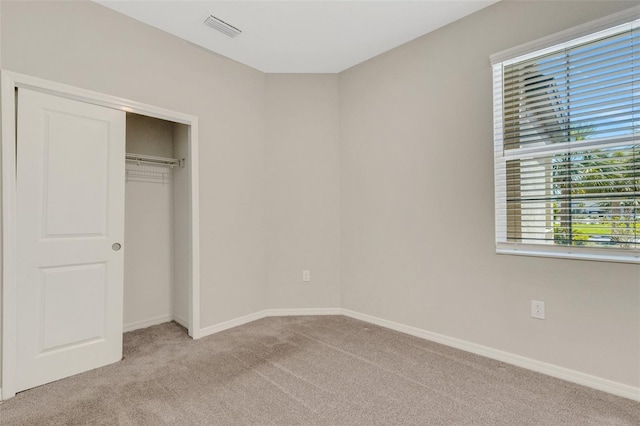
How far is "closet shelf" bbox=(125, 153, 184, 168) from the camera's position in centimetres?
327

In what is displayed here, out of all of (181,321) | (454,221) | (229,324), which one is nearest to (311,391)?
(229,324)

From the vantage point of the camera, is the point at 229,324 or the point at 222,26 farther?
the point at 229,324

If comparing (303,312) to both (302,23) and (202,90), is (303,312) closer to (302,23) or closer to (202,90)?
(202,90)

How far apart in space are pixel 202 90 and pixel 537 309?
137 inches

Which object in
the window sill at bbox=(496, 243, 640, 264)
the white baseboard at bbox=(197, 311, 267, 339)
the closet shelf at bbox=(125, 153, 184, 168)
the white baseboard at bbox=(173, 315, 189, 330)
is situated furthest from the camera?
the white baseboard at bbox=(173, 315, 189, 330)

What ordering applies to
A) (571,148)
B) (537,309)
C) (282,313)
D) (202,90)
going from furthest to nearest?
(282,313)
(202,90)
(537,309)
(571,148)

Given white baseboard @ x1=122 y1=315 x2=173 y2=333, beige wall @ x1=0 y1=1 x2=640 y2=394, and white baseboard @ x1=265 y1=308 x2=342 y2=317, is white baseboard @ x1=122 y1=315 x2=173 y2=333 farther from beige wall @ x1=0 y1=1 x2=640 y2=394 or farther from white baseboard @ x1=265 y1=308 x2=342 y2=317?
white baseboard @ x1=265 y1=308 x2=342 y2=317

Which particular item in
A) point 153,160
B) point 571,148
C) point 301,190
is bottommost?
point 301,190

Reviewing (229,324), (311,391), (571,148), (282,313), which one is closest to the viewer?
(311,391)

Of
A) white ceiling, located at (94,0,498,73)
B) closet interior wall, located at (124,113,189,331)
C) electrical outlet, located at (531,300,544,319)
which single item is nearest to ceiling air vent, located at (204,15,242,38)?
white ceiling, located at (94,0,498,73)

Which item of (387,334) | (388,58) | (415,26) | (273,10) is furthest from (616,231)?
(273,10)

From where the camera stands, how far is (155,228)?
3.55 m

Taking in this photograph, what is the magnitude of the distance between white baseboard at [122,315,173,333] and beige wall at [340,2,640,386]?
2.04 meters

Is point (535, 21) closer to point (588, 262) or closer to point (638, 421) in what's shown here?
point (588, 262)
